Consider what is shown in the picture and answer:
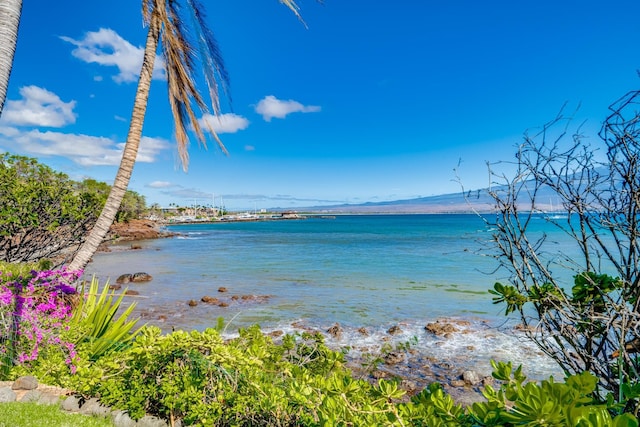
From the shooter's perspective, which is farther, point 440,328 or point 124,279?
point 124,279

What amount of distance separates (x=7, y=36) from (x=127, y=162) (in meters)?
2.70

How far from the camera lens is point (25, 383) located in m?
4.13

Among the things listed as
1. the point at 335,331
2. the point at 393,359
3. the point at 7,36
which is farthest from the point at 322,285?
the point at 7,36

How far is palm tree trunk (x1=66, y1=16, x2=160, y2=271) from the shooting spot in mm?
5438

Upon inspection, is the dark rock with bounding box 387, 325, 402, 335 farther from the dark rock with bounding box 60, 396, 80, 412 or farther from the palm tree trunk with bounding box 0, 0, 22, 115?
the palm tree trunk with bounding box 0, 0, 22, 115

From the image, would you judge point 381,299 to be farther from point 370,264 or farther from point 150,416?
point 150,416

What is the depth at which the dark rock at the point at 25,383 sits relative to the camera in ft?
13.5

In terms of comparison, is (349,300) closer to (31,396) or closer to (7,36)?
(31,396)

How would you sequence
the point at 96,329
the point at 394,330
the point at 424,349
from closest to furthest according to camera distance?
1. the point at 96,329
2. the point at 424,349
3. the point at 394,330

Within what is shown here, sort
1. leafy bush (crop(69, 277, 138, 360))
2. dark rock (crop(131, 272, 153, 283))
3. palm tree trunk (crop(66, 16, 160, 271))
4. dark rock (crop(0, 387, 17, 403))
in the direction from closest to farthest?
dark rock (crop(0, 387, 17, 403))
leafy bush (crop(69, 277, 138, 360))
palm tree trunk (crop(66, 16, 160, 271))
dark rock (crop(131, 272, 153, 283))

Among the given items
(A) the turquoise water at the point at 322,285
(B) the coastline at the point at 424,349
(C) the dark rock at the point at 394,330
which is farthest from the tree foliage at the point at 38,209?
(C) the dark rock at the point at 394,330

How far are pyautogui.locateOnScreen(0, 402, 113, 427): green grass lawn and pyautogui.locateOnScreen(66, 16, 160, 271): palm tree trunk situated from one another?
6.96 feet

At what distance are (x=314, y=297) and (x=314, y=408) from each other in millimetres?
13288

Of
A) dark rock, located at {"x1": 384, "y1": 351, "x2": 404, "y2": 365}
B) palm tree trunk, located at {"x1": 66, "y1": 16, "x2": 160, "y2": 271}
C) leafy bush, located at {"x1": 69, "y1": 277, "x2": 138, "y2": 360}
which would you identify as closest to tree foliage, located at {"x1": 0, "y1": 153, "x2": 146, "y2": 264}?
palm tree trunk, located at {"x1": 66, "y1": 16, "x2": 160, "y2": 271}
